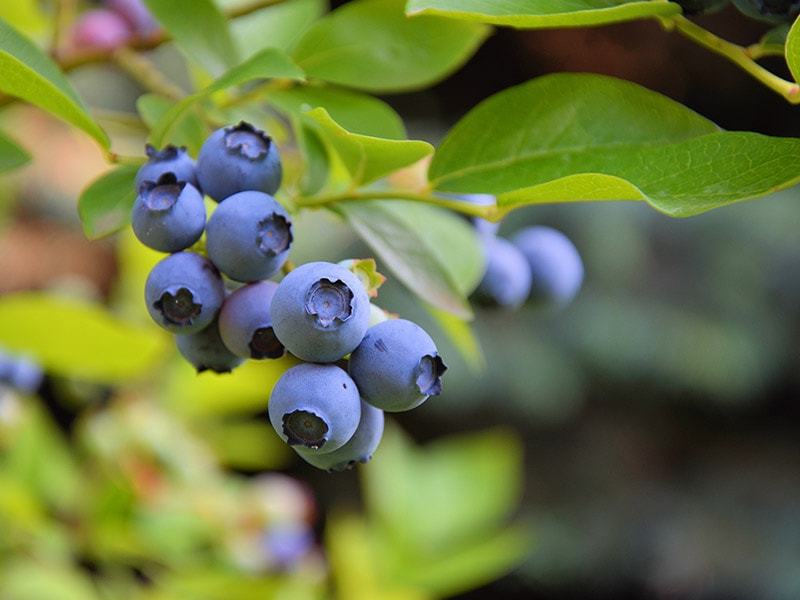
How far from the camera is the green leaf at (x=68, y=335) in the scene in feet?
2.80

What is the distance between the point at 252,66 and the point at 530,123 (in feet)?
0.52

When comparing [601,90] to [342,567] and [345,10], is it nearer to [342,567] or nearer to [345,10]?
[345,10]

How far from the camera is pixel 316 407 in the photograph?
0.38m

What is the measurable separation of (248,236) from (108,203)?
132 millimetres

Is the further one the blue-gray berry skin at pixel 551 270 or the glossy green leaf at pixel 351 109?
the blue-gray berry skin at pixel 551 270

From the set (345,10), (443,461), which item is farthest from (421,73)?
(443,461)

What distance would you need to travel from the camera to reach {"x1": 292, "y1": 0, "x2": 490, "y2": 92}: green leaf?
60cm

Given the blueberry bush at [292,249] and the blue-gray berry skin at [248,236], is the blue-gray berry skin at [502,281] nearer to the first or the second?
the blueberry bush at [292,249]

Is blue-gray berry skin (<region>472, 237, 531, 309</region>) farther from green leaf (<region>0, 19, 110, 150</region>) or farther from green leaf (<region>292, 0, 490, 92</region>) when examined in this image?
green leaf (<region>0, 19, 110, 150</region>)

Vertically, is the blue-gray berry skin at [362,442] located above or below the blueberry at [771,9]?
below

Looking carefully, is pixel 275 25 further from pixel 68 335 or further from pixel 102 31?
pixel 68 335

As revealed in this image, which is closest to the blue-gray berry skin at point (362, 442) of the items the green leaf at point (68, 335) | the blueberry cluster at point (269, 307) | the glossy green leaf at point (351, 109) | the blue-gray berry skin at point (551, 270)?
the blueberry cluster at point (269, 307)

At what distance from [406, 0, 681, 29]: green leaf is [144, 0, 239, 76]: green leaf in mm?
227

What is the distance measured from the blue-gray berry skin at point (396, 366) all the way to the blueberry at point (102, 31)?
1.48 feet
